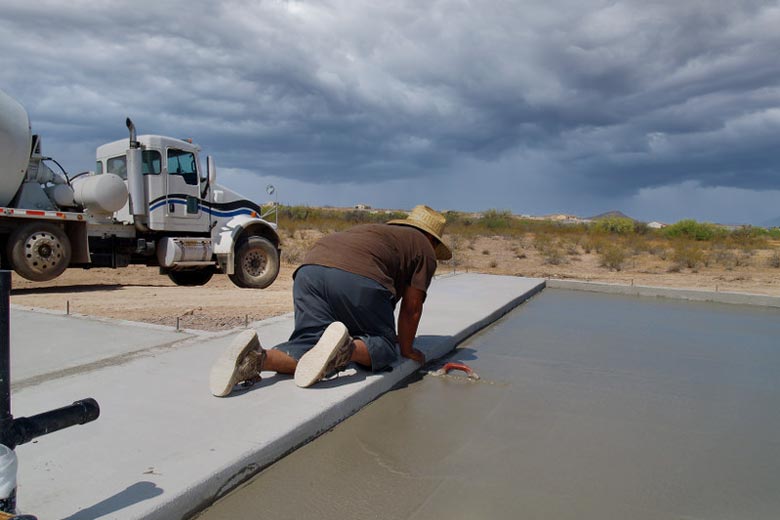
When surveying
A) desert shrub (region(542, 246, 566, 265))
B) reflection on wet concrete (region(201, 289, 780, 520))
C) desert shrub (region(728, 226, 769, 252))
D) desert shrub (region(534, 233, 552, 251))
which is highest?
desert shrub (region(728, 226, 769, 252))

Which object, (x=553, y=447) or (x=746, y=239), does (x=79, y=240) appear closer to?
(x=553, y=447)

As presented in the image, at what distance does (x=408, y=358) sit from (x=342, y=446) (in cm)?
154

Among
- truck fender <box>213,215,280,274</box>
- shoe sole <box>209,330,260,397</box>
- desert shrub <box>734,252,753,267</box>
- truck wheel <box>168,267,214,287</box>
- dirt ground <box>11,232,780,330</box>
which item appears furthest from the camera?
desert shrub <box>734,252,753,267</box>

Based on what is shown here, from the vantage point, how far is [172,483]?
8.28ft

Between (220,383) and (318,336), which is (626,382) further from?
(220,383)

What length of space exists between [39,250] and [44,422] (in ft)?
28.3

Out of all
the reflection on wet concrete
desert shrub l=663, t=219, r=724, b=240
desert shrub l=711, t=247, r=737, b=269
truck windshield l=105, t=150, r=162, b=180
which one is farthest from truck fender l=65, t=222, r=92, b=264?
desert shrub l=663, t=219, r=724, b=240

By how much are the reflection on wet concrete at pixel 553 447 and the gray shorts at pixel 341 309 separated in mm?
443

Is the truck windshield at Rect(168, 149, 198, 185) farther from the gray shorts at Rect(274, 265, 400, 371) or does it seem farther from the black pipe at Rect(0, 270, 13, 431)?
the black pipe at Rect(0, 270, 13, 431)

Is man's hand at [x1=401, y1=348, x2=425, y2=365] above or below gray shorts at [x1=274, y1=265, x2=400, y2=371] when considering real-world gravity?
below

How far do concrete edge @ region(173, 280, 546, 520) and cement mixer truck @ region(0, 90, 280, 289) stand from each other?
746 centimetres

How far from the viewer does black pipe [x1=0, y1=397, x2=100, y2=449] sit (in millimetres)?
2031

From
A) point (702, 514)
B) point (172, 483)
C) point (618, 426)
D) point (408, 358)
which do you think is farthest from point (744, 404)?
point (172, 483)

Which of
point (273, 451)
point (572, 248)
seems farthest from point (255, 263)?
point (572, 248)
